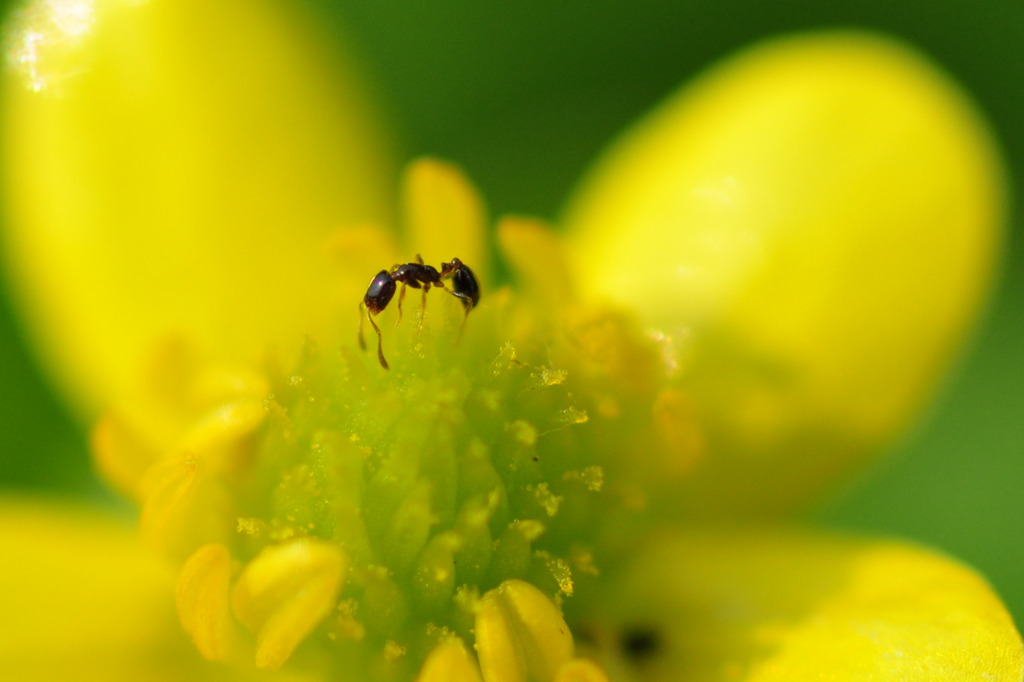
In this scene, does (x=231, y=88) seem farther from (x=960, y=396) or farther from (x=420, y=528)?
(x=960, y=396)

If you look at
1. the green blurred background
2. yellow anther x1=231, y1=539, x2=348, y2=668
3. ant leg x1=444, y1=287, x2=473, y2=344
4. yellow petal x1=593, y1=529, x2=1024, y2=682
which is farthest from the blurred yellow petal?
the green blurred background

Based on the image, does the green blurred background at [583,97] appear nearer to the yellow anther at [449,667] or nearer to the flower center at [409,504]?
the flower center at [409,504]

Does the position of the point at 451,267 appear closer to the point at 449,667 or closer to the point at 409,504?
the point at 409,504

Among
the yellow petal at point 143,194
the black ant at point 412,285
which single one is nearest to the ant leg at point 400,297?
the black ant at point 412,285

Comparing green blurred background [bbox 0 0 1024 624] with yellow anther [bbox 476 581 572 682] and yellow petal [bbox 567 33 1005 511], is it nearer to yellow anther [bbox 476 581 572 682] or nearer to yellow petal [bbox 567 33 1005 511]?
yellow petal [bbox 567 33 1005 511]

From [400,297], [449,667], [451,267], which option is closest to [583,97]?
[451,267]

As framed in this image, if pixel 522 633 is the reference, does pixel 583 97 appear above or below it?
above
